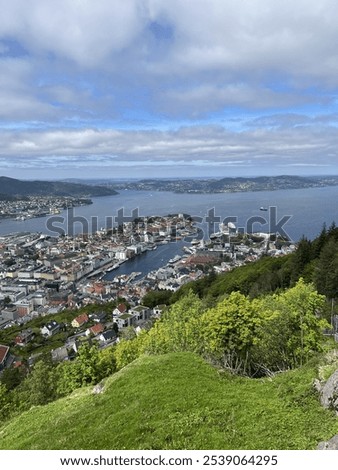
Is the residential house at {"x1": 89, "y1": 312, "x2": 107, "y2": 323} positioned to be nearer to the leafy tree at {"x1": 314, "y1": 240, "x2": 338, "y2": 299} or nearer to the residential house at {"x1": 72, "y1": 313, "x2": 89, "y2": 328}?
the residential house at {"x1": 72, "y1": 313, "x2": 89, "y2": 328}

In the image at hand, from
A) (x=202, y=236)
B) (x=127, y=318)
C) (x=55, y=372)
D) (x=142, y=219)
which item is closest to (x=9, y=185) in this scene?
(x=142, y=219)

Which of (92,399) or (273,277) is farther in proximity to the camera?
(273,277)

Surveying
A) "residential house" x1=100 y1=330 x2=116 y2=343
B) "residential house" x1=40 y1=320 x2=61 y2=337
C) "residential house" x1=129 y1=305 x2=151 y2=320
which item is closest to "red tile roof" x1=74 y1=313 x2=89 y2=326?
"residential house" x1=40 y1=320 x2=61 y2=337

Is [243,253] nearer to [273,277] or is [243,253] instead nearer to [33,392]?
[273,277]

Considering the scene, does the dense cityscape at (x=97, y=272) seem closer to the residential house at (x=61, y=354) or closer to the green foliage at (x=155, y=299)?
the residential house at (x=61, y=354)

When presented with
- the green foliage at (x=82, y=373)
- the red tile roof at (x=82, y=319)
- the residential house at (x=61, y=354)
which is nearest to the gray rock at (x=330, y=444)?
the green foliage at (x=82, y=373)

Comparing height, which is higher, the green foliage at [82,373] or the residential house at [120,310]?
the green foliage at [82,373]

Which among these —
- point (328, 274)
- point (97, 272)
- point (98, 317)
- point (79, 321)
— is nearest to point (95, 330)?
point (79, 321)
